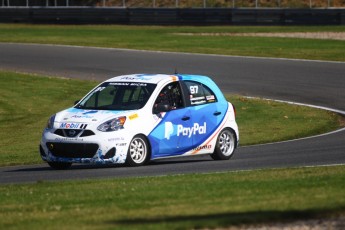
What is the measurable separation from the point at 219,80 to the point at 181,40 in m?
13.3

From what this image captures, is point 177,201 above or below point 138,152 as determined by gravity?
above

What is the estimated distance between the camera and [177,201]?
10195mm

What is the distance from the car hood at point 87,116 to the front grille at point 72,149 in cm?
36

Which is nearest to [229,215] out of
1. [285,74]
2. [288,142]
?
[288,142]

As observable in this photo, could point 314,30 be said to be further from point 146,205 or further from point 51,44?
point 146,205

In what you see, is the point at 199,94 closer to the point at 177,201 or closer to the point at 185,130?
the point at 185,130

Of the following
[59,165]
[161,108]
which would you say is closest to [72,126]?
[59,165]

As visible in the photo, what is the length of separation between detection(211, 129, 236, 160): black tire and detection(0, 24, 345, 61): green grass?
1886 centimetres

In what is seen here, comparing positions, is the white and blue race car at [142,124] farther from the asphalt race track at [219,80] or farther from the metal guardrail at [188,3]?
the metal guardrail at [188,3]

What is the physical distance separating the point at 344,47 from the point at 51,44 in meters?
11.8

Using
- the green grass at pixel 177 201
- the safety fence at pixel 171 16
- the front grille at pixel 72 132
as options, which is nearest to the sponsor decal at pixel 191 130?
the front grille at pixel 72 132

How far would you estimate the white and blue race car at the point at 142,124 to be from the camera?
47.9 ft

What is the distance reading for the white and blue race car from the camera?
1459 cm

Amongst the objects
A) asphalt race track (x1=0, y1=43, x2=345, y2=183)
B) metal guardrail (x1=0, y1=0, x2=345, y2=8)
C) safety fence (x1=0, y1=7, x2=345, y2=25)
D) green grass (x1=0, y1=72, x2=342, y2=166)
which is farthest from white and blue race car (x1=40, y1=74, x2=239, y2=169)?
metal guardrail (x1=0, y1=0, x2=345, y2=8)
